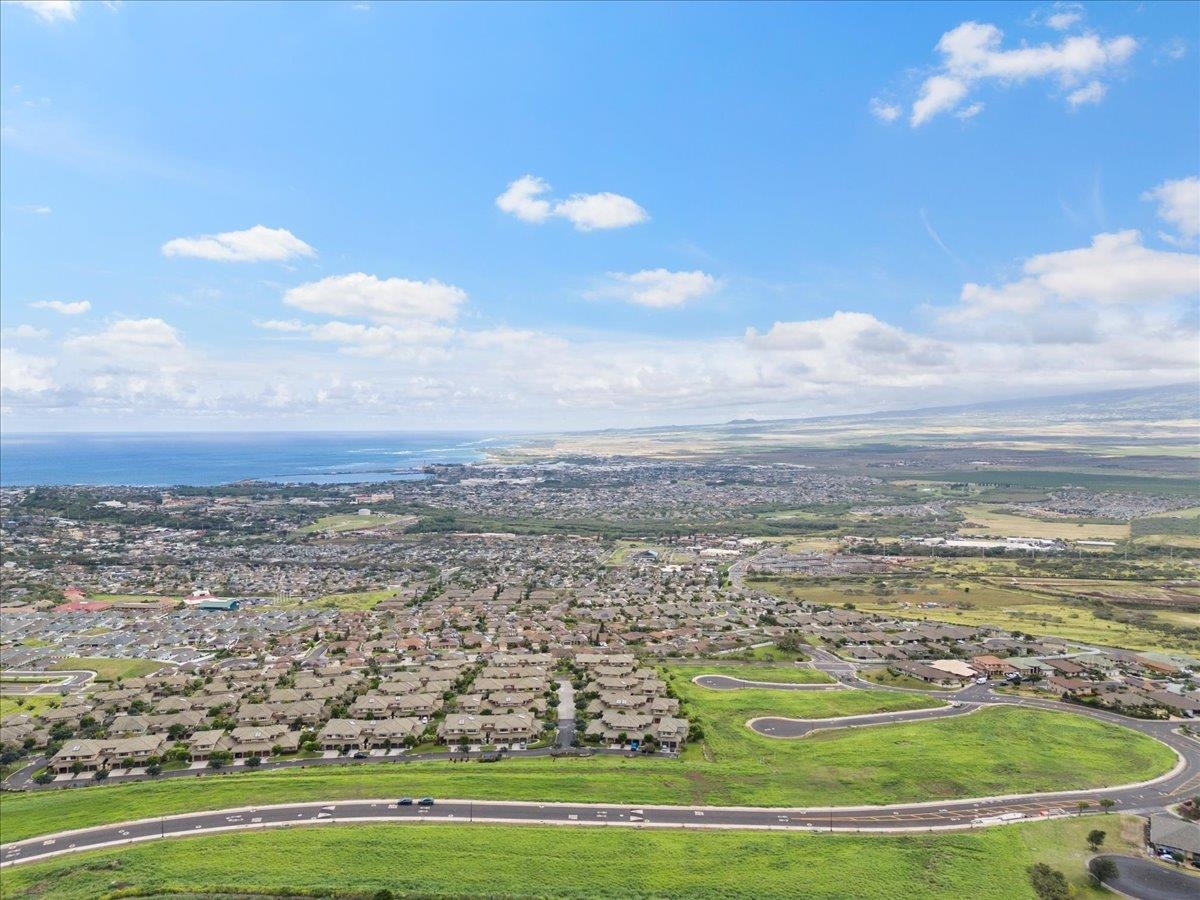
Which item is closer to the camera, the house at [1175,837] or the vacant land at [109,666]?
the house at [1175,837]

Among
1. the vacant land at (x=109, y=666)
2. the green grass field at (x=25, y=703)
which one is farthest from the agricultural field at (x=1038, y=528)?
the green grass field at (x=25, y=703)

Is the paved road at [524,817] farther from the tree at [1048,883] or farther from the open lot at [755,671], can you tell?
the open lot at [755,671]

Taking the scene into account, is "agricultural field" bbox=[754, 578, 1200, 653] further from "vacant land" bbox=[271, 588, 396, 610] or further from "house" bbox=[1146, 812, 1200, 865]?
"vacant land" bbox=[271, 588, 396, 610]

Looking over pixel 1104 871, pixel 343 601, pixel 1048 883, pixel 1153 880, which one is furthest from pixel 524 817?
pixel 343 601

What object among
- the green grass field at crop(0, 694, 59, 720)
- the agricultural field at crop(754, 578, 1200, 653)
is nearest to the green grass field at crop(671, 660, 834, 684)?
the agricultural field at crop(754, 578, 1200, 653)

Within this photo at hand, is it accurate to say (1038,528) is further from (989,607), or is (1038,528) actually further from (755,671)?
(755,671)

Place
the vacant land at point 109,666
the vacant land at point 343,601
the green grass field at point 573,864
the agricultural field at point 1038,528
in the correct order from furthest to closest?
the agricultural field at point 1038,528 < the vacant land at point 343,601 < the vacant land at point 109,666 < the green grass field at point 573,864

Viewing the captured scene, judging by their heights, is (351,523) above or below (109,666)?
above
